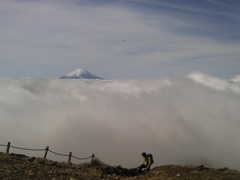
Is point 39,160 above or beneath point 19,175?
above

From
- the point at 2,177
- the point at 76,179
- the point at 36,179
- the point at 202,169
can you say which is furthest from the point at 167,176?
the point at 2,177

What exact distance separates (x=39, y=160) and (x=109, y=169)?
6347 millimetres

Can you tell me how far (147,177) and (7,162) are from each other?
1136 centimetres

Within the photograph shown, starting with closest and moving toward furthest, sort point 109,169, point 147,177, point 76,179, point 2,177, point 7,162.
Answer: point 2,177 → point 76,179 → point 7,162 → point 147,177 → point 109,169

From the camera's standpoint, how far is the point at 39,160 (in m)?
28.8

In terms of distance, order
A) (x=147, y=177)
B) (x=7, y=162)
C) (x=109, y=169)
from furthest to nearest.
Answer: (x=109, y=169) → (x=147, y=177) → (x=7, y=162)

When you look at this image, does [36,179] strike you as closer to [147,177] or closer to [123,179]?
Answer: [123,179]

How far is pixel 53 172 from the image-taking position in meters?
24.4

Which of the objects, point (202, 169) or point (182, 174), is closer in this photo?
point (182, 174)

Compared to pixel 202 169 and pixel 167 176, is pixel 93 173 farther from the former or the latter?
pixel 202 169

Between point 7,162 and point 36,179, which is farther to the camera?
point 7,162

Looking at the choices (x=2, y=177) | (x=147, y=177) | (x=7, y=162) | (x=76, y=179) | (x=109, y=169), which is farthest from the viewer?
(x=109, y=169)

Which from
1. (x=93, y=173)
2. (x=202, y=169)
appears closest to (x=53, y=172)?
(x=93, y=173)

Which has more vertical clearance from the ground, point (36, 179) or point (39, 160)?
point (39, 160)
